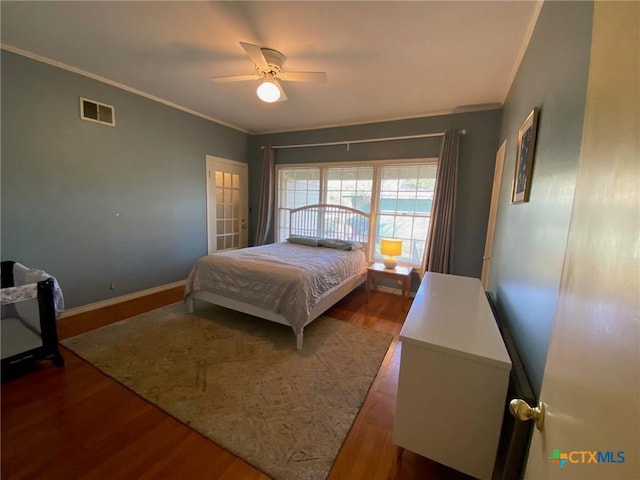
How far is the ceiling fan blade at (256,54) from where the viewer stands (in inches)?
74.6

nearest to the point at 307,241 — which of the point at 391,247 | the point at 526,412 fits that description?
the point at 391,247

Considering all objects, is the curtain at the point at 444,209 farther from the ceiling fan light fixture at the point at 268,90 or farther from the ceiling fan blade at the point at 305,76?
the ceiling fan light fixture at the point at 268,90

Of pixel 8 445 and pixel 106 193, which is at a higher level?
pixel 106 193

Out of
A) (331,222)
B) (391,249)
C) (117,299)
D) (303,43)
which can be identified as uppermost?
(303,43)

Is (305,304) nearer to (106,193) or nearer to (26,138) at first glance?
(106,193)

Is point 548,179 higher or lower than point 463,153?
lower

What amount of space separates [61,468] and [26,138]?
9.12 feet

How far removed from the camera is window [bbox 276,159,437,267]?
12.4 ft

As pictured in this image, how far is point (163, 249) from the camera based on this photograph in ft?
12.2

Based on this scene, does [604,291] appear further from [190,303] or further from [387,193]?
[387,193]

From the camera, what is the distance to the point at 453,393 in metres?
1.19

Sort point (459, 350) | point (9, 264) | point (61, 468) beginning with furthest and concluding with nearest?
point (9, 264)
point (61, 468)
point (459, 350)

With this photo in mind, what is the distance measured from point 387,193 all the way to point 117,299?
Answer: 12.7ft

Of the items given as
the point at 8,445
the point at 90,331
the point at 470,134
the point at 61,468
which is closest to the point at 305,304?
the point at 61,468
